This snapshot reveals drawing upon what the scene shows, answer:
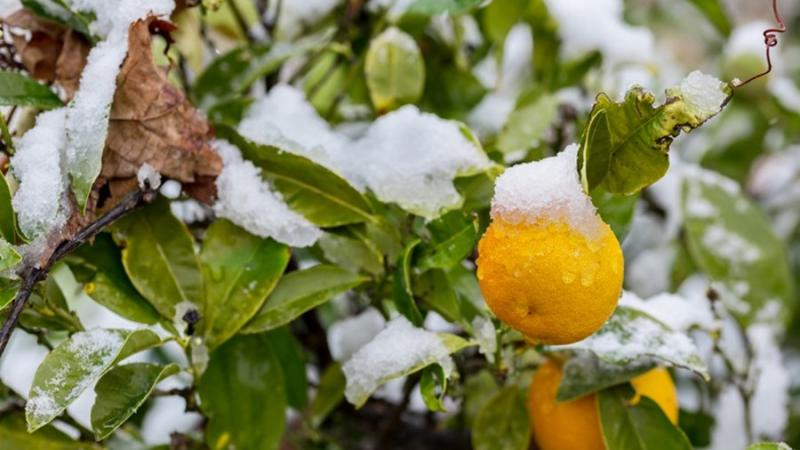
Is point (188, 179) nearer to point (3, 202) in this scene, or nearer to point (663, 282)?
point (3, 202)

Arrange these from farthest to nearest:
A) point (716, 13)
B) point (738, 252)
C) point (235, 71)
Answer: point (716, 13)
point (738, 252)
point (235, 71)

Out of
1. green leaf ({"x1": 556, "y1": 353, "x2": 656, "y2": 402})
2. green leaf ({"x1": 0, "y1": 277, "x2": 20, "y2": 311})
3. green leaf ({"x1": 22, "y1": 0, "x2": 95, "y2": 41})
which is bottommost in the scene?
green leaf ({"x1": 556, "y1": 353, "x2": 656, "y2": 402})

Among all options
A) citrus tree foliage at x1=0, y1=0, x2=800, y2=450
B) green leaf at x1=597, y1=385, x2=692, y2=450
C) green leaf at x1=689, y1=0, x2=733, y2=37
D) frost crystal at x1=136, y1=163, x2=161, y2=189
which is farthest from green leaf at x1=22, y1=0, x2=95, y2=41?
green leaf at x1=689, y1=0, x2=733, y2=37

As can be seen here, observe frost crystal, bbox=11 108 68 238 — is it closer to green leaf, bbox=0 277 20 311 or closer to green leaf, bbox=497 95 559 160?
green leaf, bbox=0 277 20 311

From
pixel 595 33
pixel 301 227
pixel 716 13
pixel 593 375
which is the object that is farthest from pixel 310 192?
pixel 716 13

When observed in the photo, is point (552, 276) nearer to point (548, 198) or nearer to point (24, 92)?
point (548, 198)

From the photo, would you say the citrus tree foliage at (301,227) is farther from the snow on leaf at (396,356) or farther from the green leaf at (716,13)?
the green leaf at (716,13)
